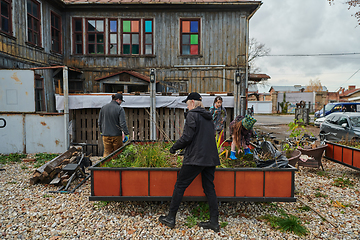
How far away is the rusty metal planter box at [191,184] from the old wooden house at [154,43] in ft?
28.2

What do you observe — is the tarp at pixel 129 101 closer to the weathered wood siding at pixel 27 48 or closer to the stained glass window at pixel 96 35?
the weathered wood siding at pixel 27 48

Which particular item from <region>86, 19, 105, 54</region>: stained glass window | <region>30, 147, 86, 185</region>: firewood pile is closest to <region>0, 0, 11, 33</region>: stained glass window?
<region>86, 19, 105, 54</region>: stained glass window

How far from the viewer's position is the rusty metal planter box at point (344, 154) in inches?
233

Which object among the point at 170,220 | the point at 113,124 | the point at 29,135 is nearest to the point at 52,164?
the point at 113,124

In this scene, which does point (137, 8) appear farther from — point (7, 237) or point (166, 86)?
point (7, 237)

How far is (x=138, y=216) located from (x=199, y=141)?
172 cm

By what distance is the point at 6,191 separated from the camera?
4.97 m

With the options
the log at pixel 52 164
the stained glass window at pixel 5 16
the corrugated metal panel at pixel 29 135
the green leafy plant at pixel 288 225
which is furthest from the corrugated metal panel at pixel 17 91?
the green leafy plant at pixel 288 225

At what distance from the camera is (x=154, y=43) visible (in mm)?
12297

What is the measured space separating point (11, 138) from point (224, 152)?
285 inches

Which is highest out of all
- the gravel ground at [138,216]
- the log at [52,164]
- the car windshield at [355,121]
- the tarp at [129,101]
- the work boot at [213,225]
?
the tarp at [129,101]

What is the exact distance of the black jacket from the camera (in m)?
3.35

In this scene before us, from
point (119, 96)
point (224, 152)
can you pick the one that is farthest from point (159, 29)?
point (224, 152)

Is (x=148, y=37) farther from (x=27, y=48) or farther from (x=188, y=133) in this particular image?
(x=188, y=133)
